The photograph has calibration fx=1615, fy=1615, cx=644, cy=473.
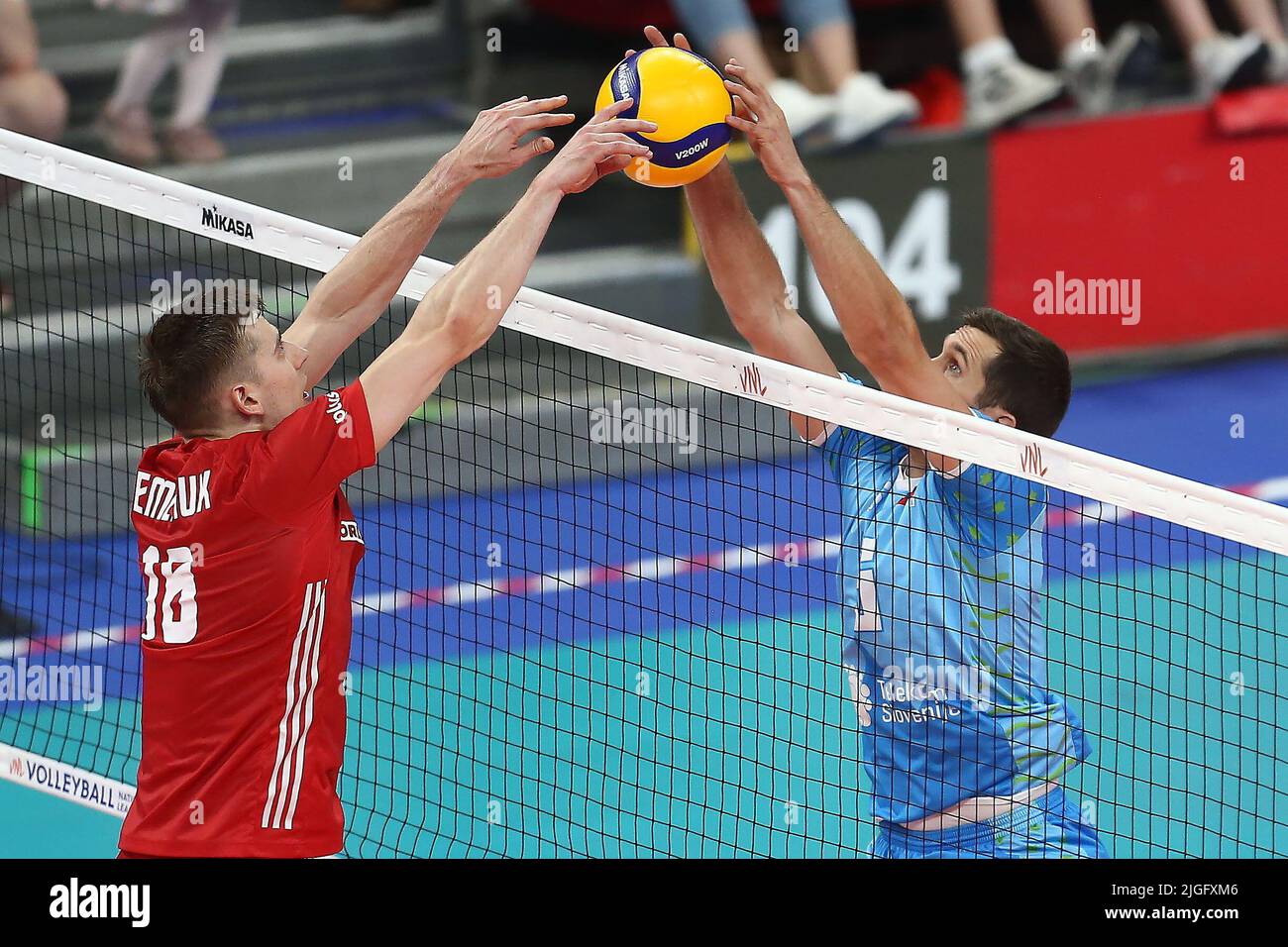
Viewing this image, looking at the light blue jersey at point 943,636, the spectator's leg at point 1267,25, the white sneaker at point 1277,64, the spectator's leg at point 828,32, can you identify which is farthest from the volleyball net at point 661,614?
the spectator's leg at point 1267,25

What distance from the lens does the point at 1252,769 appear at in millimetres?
6613

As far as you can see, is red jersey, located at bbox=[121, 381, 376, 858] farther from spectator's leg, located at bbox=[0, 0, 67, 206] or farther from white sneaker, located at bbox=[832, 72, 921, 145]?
white sneaker, located at bbox=[832, 72, 921, 145]

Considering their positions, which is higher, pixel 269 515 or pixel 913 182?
pixel 913 182

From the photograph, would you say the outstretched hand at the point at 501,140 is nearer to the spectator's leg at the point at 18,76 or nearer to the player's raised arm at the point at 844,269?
the player's raised arm at the point at 844,269

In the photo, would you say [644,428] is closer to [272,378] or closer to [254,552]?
[272,378]

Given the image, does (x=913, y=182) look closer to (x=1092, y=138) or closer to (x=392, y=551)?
(x=1092, y=138)

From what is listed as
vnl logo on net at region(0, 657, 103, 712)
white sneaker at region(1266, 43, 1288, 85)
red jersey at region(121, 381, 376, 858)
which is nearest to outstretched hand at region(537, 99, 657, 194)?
red jersey at region(121, 381, 376, 858)

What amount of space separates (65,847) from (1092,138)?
8.52m

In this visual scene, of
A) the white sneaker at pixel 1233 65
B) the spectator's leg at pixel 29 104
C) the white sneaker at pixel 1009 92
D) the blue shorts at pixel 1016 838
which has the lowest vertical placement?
the blue shorts at pixel 1016 838

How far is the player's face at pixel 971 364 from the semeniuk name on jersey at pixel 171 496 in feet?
6.91

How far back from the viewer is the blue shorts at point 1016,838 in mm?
4520

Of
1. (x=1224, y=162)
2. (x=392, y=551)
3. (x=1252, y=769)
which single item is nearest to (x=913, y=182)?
(x=1224, y=162)

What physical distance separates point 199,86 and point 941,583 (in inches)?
337

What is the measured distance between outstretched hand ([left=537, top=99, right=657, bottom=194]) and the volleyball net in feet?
1.65
